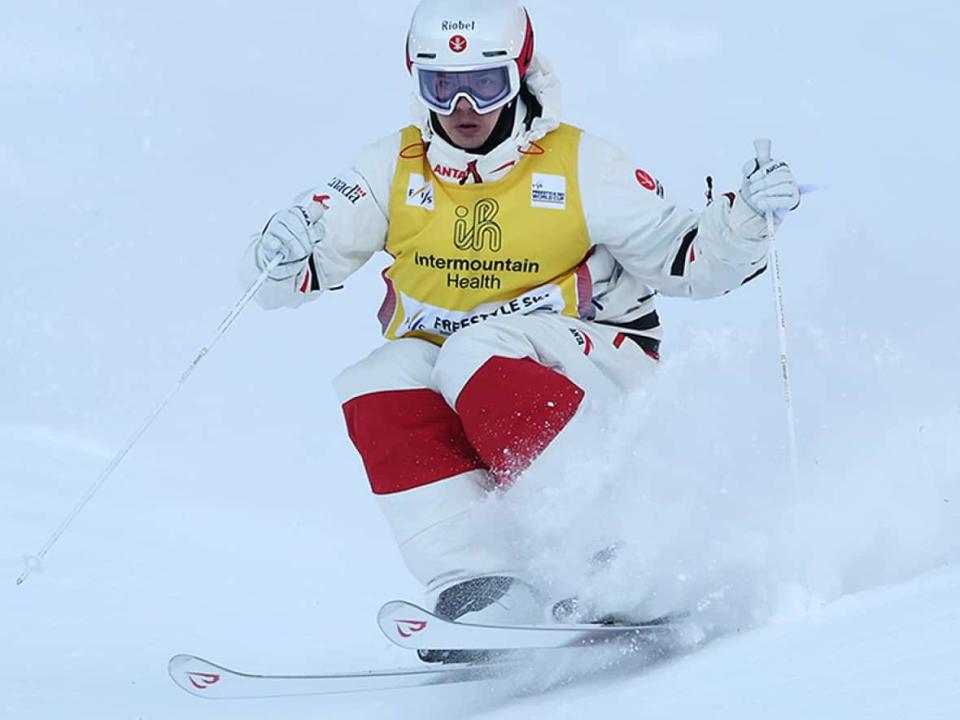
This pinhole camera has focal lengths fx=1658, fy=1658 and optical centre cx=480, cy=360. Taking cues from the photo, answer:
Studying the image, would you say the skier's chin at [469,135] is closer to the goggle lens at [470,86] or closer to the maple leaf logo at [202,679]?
the goggle lens at [470,86]

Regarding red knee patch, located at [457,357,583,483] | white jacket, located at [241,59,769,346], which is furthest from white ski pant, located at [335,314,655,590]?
white jacket, located at [241,59,769,346]

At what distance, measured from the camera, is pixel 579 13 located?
12.8 meters

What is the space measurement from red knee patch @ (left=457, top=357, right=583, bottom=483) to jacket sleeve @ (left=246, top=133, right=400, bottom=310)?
645 mm

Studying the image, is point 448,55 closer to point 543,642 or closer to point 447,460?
point 447,460

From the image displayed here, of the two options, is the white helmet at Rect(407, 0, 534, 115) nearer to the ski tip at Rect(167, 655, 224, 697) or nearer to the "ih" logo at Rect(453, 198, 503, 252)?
the "ih" logo at Rect(453, 198, 503, 252)

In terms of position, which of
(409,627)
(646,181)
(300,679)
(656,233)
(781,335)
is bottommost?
(300,679)

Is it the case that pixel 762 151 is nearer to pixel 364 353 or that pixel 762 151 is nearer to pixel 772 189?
pixel 772 189

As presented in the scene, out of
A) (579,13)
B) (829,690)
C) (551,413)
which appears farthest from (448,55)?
(579,13)

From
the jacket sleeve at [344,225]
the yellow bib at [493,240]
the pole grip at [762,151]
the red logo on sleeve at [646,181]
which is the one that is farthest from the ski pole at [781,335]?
the jacket sleeve at [344,225]

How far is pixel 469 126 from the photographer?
405cm

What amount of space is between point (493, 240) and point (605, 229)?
28 cm

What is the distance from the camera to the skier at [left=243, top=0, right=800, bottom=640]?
12.5 ft

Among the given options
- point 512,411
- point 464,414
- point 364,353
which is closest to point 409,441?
point 464,414

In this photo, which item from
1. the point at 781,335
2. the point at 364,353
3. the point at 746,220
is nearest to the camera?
the point at 781,335
